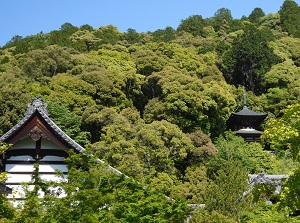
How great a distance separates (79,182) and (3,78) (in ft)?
104

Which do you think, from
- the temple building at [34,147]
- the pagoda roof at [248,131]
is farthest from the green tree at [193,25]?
the temple building at [34,147]

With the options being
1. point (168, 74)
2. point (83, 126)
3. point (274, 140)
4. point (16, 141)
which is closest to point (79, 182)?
point (274, 140)

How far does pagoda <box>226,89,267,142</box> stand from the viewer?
4088 centimetres

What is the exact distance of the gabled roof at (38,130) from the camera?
41.9 feet

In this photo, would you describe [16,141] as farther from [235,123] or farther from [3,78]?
[235,123]

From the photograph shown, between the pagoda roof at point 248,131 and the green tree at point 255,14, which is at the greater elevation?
the green tree at point 255,14

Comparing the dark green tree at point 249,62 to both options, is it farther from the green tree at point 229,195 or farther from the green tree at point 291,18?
the green tree at point 229,195

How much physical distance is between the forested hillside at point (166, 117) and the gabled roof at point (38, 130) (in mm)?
2210

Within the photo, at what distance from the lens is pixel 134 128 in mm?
26406

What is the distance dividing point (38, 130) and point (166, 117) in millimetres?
20710

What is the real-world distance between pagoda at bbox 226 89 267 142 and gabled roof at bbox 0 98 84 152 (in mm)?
29617

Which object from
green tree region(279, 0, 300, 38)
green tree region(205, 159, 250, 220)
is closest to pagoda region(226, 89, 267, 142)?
green tree region(205, 159, 250, 220)

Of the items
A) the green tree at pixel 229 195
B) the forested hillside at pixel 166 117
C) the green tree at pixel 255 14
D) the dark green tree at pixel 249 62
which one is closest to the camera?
the forested hillside at pixel 166 117

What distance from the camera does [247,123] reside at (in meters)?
42.0
